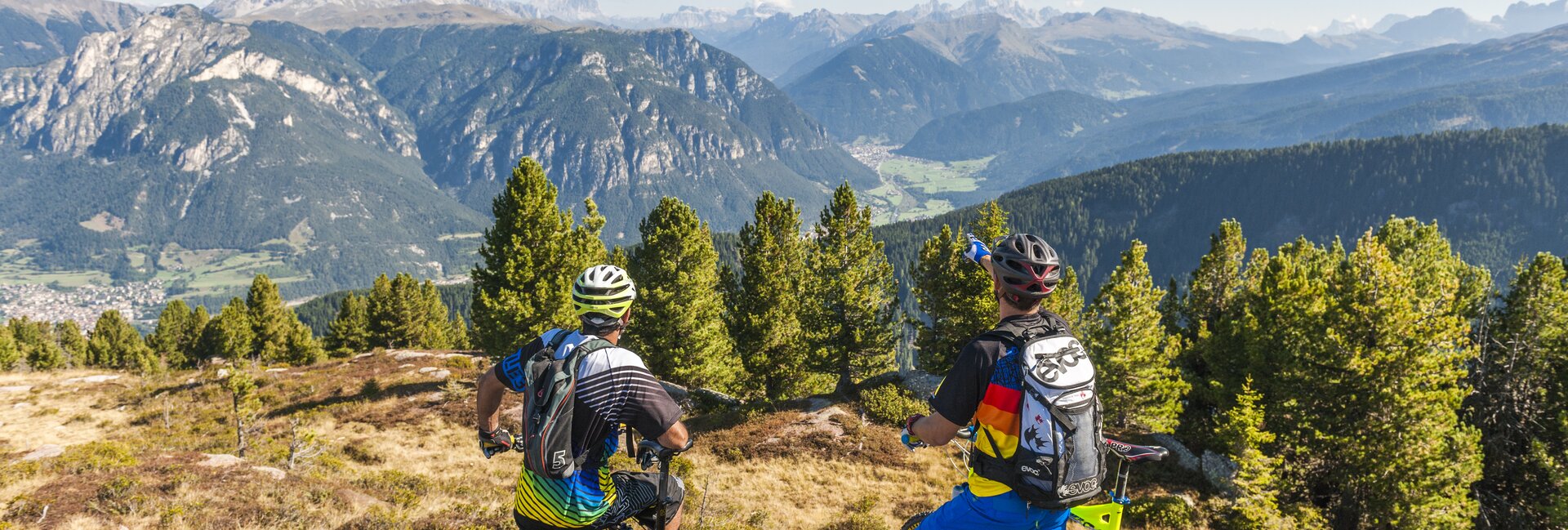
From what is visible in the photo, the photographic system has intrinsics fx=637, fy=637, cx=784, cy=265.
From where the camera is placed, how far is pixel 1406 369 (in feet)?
67.8

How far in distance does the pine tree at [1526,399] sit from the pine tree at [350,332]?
82.8 meters

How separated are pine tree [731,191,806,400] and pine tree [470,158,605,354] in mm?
8179

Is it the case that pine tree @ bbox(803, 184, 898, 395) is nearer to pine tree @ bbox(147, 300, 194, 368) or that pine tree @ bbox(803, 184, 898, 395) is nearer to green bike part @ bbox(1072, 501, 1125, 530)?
green bike part @ bbox(1072, 501, 1125, 530)

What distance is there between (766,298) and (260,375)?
31.8 meters

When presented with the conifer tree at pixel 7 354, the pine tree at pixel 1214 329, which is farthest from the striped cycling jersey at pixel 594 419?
the conifer tree at pixel 7 354

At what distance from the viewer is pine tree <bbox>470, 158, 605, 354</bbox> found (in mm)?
29609

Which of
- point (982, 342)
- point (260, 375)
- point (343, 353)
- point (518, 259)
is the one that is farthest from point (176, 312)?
point (982, 342)

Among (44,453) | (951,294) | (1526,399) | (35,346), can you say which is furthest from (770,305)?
(35,346)

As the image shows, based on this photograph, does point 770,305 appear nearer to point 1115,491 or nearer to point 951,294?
point 951,294

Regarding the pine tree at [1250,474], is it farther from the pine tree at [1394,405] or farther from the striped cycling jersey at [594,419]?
the striped cycling jersey at [594,419]

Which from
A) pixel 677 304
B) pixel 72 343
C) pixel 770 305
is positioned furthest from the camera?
pixel 72 343

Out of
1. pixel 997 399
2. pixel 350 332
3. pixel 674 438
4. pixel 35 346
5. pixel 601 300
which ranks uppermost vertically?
pixel 601 300

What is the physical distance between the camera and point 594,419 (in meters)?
5.02

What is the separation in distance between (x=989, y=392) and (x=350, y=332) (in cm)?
8127
